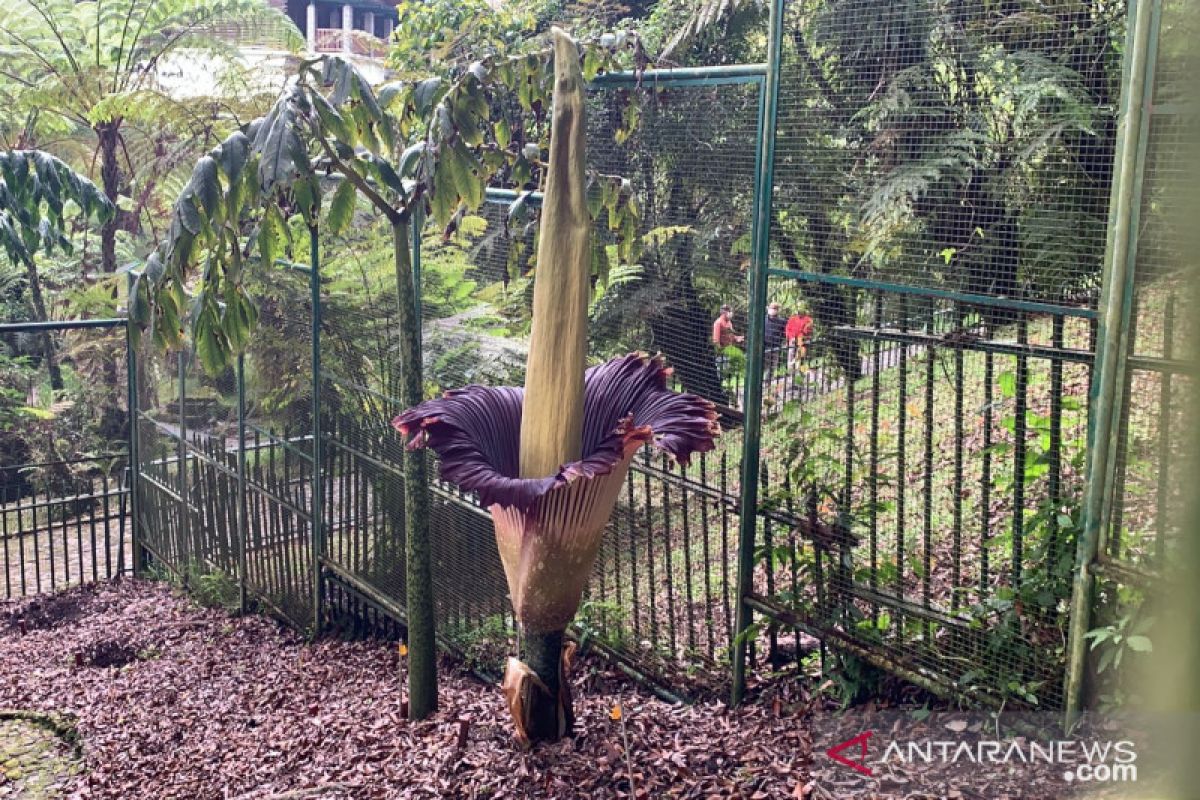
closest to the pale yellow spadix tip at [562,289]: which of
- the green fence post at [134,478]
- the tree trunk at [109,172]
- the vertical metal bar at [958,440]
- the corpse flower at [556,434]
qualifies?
the corpse flower at [556,434]

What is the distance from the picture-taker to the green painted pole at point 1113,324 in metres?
2.55

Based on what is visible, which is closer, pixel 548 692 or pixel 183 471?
pixel 548 692

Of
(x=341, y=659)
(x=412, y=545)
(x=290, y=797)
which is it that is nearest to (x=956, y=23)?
(x=412, y=545)

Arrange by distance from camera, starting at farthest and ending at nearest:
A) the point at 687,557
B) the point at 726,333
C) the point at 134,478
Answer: the point at 134,478 → the point at 687,557 → the point at 726,333

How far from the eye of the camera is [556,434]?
300cm

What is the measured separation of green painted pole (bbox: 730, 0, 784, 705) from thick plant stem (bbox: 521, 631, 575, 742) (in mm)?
725

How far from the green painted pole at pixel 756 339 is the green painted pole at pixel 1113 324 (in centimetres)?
112

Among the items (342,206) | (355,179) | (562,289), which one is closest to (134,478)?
(342,206)

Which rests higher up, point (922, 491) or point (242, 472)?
point (922, 491)

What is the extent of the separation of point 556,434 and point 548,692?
84 cm

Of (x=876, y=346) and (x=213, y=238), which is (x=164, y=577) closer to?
(x=213, y=238)

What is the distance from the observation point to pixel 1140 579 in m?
2.63

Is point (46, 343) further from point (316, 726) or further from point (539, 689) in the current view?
point (539, 689)

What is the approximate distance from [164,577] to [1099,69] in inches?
316
